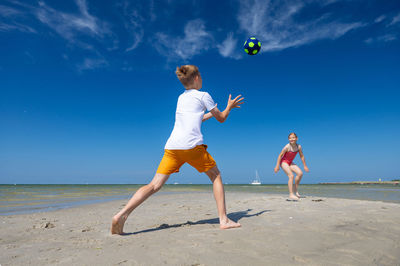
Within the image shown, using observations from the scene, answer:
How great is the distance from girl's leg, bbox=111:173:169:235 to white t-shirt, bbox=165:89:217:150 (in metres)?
0.44

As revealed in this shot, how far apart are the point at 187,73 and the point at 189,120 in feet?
2.36

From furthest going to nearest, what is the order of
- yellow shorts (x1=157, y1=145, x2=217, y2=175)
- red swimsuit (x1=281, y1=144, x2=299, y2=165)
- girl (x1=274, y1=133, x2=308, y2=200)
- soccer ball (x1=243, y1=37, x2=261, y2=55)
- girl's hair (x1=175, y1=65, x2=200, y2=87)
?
red swimsuit (x1=281, y1=144, x2=299, y2=165) < girl (x1=274, y1=133, x2=308, y2=200) < soccer ball (x1=243, y1=37, x2=261, y2=55) < girl's hair (x1=175, y1=65, x2=200, y2=87) < yellow shorts (x1=157, y1=145, x2=217, y2=175)

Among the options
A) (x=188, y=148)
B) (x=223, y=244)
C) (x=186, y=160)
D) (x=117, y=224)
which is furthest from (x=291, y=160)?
(x=117, y=224)

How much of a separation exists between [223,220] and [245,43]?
4254mm

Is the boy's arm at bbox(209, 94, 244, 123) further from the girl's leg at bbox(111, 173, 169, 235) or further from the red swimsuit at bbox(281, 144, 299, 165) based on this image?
the red swimsuit at bbox(281, 144, 299, 165)

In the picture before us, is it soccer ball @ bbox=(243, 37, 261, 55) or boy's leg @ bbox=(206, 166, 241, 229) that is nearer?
boy's leg @ bbox=(206, 166, 241, 229)

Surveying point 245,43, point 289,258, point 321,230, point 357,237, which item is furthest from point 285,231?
point 245,43

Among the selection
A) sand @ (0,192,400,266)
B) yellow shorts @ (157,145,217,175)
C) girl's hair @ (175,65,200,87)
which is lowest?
sand @ (0,192,400,266)

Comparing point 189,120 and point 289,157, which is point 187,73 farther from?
point 289,157

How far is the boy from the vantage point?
3.29 m

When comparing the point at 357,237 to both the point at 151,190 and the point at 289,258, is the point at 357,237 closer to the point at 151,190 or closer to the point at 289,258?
the point at 289,258

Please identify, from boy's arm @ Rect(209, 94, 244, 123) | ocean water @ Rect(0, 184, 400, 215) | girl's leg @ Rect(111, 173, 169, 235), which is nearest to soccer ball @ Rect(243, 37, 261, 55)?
boy's arm @ Rect(209, 94, 244, 123)

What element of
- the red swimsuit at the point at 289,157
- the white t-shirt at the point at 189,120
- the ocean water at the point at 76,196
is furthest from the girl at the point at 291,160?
the white t-shirt at the point at 189,120

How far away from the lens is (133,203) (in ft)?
10.7
